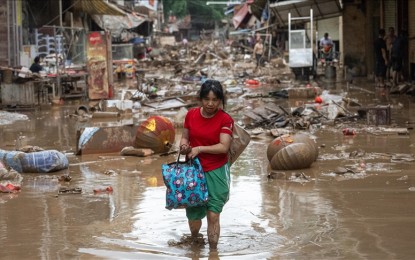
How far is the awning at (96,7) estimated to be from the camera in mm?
29297

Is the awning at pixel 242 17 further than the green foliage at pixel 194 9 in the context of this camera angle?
No

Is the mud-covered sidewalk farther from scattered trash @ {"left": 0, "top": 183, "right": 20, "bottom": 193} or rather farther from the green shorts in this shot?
the green shorts

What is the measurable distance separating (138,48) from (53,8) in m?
22.8

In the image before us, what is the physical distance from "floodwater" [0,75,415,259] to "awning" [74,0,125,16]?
18.6 m

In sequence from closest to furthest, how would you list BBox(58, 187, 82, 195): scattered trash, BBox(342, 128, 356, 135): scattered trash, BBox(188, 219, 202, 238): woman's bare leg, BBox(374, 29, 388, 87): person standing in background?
BBox(188, 219, 202, 238): woman's bare leg, BBox(58, 187, 82, 195): scattered trash, BBox(342, 128, 356, 135): scattered trash, BBox(374, 29, 388, 87): person standing in background

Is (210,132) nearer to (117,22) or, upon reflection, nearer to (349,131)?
(349,131)

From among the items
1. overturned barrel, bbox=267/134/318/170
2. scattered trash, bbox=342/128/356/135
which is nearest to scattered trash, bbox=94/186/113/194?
overturned barrel, bbox=267/134/318/170

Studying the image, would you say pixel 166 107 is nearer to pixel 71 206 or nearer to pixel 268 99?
pixel 268 99

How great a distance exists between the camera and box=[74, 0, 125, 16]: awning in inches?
1153

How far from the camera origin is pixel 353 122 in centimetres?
1428

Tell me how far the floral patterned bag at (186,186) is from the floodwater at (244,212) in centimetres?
44

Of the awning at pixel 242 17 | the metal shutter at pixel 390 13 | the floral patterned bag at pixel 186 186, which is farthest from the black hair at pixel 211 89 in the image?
the awning at pixel 242 17

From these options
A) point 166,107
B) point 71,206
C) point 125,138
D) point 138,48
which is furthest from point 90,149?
point 138,48

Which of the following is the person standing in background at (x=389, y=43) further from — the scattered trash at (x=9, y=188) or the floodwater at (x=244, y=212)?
the scattered trash at (x=9, y=188)
